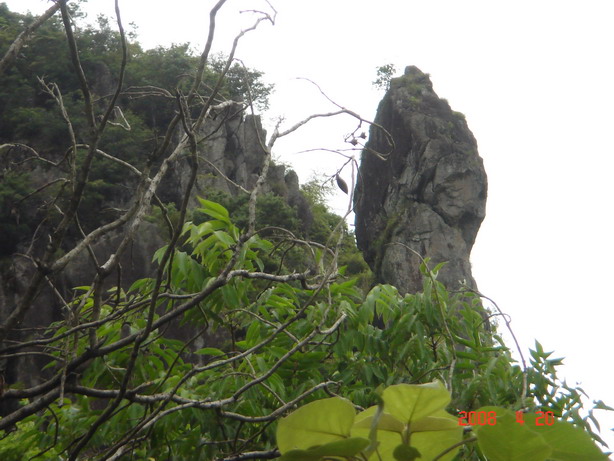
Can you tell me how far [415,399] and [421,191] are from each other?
752 inches

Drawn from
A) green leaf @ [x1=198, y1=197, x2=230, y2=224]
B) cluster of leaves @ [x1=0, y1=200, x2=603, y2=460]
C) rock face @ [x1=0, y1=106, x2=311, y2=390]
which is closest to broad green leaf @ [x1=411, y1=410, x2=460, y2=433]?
cluster of leaves @ [x1=0, y1=200, x2=603, y2=460]

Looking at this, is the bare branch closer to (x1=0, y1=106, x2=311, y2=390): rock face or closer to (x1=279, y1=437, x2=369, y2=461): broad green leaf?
(x1=279, y1=437, x2=369, y2=461): broad green leaf

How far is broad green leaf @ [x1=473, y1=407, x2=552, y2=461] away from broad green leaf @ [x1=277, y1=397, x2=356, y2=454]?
0.25 ft

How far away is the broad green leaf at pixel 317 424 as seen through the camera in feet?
1.26

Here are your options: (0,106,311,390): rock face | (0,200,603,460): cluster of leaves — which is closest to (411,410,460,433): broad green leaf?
(0,200,603,460): cluster of leaves

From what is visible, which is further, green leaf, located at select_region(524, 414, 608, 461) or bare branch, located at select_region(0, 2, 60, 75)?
bare branch, located at select_region(0, 2, 60, 75)

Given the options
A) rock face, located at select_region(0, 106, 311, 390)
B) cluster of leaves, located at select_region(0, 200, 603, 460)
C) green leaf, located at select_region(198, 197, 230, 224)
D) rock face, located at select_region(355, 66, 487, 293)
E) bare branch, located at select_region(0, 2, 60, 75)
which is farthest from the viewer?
rock face, located at select_region(355, 66, 487, 293)

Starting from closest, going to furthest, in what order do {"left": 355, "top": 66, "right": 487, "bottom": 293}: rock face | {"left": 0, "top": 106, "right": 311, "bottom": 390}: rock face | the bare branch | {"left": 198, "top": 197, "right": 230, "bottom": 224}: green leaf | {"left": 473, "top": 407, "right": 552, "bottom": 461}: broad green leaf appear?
{"left": 473, "top": 407, "right": 552, "bottom": 461}: broad green leaf, the bare branch, {"left": 198, "top": 197, "right": 230, "bottom": 224}: green leaf, {"left": 0, "top": 106, "right": 311, "bottom": 390}: rock face, {"left": 355, "top": 66, "right": 487, "bottom": 293}: rock face

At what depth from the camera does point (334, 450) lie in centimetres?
35

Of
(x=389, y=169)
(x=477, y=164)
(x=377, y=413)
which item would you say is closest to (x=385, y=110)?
(x=389, y=169)

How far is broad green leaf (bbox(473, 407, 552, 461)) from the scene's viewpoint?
0.34 metres

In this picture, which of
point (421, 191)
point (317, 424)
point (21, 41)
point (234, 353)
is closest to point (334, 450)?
point (317, 424)

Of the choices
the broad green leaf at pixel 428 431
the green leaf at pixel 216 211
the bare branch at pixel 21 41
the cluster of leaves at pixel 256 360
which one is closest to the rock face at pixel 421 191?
the cluster of leaves at pixel 256 360

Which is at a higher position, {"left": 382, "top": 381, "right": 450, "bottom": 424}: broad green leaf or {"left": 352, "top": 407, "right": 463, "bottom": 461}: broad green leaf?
{"left": 382, "top": 381, "right": 450, "bottom": 424}: broad green leaf
